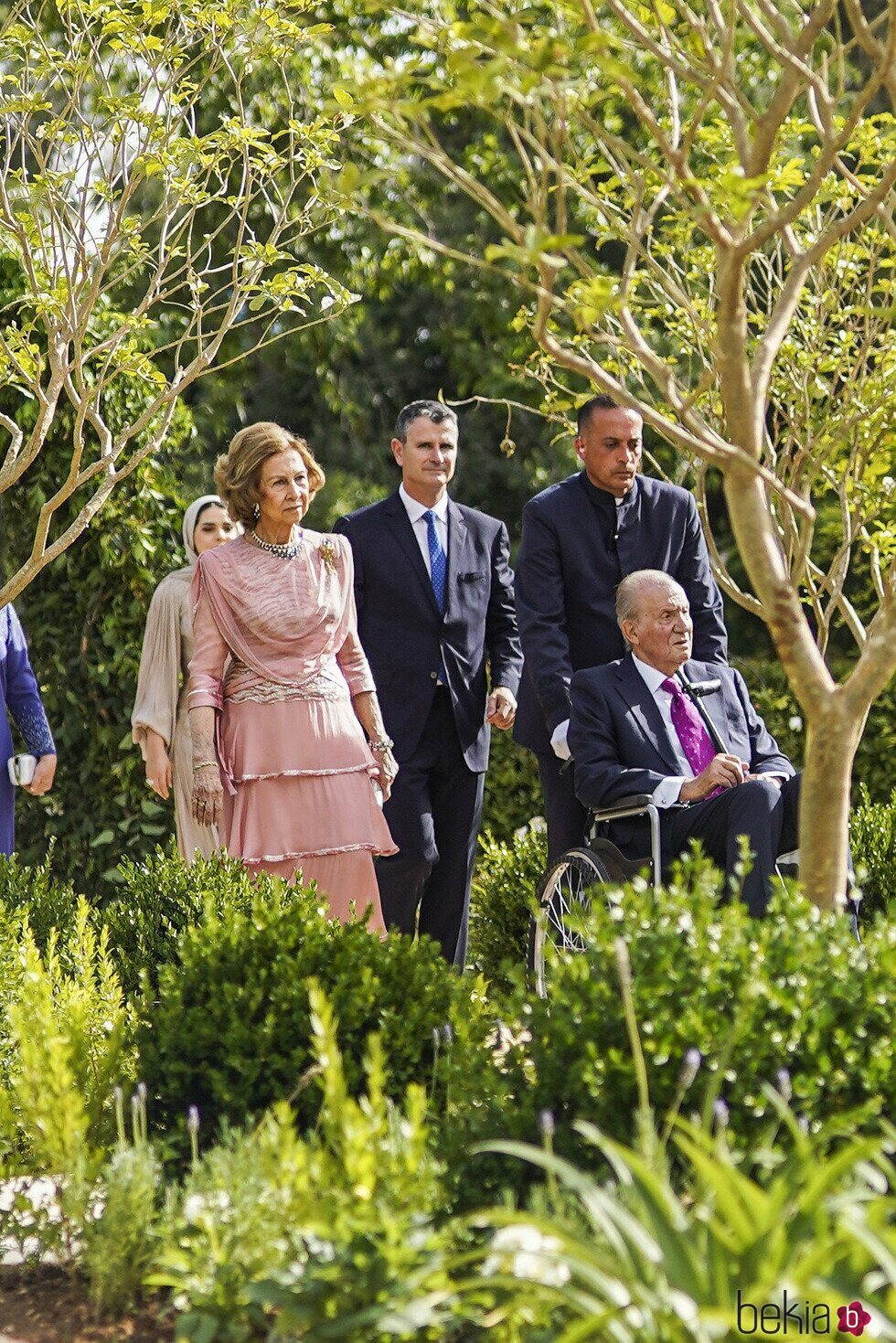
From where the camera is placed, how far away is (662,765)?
16.5 ft

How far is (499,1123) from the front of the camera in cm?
309

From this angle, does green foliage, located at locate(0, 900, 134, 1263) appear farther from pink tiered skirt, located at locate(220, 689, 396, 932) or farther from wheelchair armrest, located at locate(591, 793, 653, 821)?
wheelchair armrest, located at locate(591, 793, 653, 821)

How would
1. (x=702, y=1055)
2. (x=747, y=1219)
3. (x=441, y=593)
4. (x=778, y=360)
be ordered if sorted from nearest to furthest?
(x=747, y=1219) < (x=702, y=1055) < (x=441, y=593) < (x=778, y=360)

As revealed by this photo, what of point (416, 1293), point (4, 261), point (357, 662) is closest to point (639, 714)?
point (357, 662)

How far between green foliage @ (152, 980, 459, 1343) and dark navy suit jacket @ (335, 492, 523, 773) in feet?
9.56

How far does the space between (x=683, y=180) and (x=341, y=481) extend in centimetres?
965

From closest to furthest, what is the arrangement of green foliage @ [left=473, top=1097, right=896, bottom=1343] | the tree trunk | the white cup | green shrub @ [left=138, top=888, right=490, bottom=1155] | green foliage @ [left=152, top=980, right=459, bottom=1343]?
green foliage @ [left=473, top=1097, right=896, bottom=1343], green foliage @ [left=152, top=980, right=459, bottom=1343], green shrub @ [left=138, top=888, right=490, bottom=1155], the tree trunk, the white cup

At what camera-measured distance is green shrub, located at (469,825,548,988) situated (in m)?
6.58

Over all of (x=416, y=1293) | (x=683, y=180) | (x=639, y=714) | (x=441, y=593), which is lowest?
(x=416, y=1293)

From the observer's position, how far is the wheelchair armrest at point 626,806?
186 inches

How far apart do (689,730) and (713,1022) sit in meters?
2.23

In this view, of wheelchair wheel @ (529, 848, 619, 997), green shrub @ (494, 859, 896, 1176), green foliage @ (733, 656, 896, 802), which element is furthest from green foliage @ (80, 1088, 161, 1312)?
green foliage @ (733, 656, 896, 802)

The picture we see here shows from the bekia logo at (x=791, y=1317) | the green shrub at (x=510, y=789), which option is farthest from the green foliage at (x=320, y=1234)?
the green shrub at (x=510, y=789)

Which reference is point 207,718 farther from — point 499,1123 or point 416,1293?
point 416,1293
